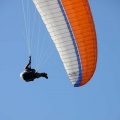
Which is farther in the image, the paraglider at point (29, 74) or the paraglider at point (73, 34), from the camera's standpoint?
the paraglider at point (29, 74)

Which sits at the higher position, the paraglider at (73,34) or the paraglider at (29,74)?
the paraglider at (73,34)

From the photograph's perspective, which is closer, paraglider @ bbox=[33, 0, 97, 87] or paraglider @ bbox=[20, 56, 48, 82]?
paraglider @ bbox=[33, 0, 97, 87]

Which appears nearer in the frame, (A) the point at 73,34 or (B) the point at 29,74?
(A) the point at 73,34

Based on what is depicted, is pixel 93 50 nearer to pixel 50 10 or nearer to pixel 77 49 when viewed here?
pixel 77 49

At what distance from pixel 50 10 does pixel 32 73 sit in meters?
2.49

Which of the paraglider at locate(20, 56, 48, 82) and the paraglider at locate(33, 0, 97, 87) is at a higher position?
the paraglider at locate(33, 0, 97, 87)

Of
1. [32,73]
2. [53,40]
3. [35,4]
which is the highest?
[35,4]

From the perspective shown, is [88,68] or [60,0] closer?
[60,0]

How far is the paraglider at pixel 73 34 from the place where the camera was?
18.3 metres

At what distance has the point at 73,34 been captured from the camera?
742 inches

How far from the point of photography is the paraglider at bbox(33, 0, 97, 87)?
18.3m

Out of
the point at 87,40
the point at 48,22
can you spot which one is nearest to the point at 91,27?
the point at 87,40

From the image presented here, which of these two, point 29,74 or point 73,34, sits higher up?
point 73,34

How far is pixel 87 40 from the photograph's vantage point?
18.8m
